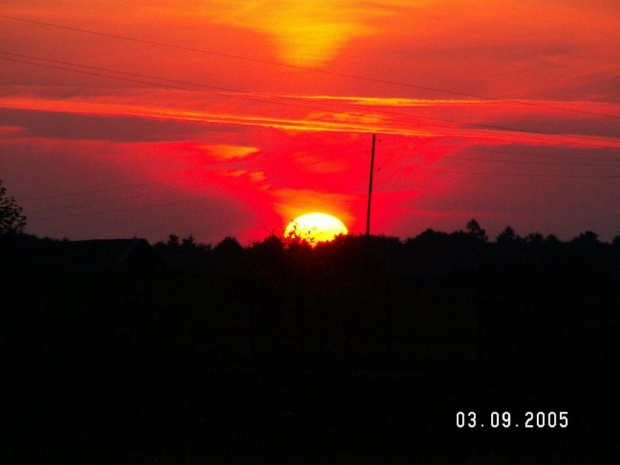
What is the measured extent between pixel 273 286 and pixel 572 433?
13106 millimetres

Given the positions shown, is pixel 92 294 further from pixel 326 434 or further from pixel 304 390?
pixel 326 434

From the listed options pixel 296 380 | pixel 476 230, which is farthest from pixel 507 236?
pixel 296 380

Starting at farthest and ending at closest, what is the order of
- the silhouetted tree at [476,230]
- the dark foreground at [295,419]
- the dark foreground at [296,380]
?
the silhouetted tree at [476,230], the dark foreground at [296,380], the dark foreground at [295,419]

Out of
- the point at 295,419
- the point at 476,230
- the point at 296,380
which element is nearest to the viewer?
the point at 295,419

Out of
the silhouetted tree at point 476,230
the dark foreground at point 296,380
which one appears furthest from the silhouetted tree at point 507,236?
the dark foreground at point 296,380

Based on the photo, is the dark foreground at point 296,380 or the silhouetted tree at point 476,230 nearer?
the dark foreground at point 296,380

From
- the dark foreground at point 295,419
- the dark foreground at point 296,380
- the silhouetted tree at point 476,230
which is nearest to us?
the dark foreground at point 295,419

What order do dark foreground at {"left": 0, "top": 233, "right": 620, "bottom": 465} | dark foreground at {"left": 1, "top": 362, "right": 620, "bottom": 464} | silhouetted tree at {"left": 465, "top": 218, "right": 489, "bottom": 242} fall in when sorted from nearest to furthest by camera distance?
dark foreground at {"left": 1, "top": 362, "right": 620, "bottom": 464}, dark foreground at {"left": 0, "top": 233, "right": 620, "bottom": 465}, silhouetted tree at {"left": 465, "top": 218, "right": 489, "bottom": 242}

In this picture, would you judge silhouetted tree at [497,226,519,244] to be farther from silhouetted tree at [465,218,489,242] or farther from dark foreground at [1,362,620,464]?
dark foreground at [1,362,620,464]

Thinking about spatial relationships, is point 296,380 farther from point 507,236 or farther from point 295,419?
point 507,236

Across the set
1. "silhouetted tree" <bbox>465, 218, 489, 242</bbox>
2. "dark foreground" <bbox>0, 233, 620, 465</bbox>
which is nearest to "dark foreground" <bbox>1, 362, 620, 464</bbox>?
"dark foreground" <bbox>0, 233, 620, 465</bbox>

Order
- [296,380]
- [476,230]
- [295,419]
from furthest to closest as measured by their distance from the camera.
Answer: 1. [476,230]
2. [296,380]
3. [295,419]

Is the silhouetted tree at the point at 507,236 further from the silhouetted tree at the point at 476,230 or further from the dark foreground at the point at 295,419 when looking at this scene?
the dark foreground at the point at 295,419

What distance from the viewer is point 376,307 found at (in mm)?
32875
